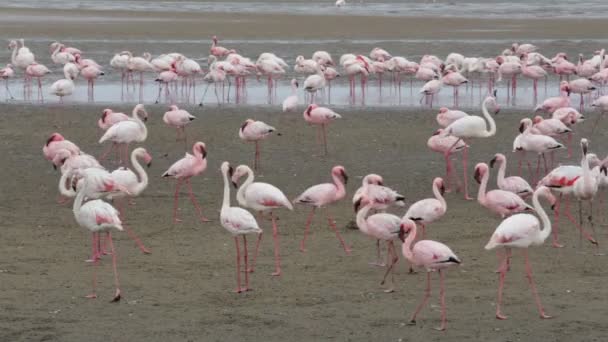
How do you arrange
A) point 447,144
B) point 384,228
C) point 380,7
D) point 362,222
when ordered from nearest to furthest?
point 384,228, point 362,222, point 447,144, point 380,7

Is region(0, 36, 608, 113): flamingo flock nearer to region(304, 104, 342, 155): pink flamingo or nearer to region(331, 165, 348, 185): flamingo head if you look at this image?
region(304, 104, 342, 155): pink flamingo

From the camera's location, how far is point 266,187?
10.8 m

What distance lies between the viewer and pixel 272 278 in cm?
1012

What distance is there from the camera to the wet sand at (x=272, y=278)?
341 inches

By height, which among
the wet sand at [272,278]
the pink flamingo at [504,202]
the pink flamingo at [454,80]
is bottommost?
the wet sand at [272,278]

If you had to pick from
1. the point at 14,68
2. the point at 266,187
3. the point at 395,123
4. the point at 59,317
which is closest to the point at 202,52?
the point at 14,68

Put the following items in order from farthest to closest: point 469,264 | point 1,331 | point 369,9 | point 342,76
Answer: point 369,9, point 342,76, point 469,264, point 1,331

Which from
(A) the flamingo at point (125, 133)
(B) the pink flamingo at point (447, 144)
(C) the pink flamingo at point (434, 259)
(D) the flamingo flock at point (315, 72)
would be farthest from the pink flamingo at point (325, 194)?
(D) the flamingo flock at point (315, 72)

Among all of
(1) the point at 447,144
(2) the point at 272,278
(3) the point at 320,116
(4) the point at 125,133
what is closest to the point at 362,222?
(2) the point at 272,278

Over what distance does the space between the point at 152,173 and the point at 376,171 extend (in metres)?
2.71

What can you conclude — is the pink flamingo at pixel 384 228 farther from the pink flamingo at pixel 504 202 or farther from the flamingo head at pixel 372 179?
the pink flamingo at pixel 504 202

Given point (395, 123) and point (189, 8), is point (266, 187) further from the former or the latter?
point (189, 8)

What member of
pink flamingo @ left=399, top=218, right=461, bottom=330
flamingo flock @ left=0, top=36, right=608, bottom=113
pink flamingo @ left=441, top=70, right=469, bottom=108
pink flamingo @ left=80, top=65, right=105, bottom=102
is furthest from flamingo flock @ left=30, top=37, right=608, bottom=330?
pink flamingo @ left=80, top=65, right=105, bottom=102

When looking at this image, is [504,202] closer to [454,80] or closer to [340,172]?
[340,172]
